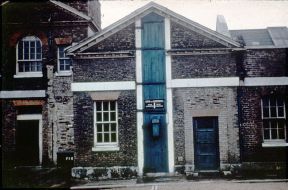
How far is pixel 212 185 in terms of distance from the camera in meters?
11.4

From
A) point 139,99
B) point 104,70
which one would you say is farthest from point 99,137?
point 104,70

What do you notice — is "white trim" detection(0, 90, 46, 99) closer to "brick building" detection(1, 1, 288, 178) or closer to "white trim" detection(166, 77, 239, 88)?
"brick building" detection(1, 1, 288, 178)

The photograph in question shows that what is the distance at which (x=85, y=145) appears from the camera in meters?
14.1

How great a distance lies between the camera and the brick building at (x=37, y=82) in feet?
55.4

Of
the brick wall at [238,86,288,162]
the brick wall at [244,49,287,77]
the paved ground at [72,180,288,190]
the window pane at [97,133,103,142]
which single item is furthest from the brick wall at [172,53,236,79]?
the paved ground at [72,180,288,190]

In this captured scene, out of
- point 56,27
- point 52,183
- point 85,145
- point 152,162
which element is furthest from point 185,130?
point 56,27

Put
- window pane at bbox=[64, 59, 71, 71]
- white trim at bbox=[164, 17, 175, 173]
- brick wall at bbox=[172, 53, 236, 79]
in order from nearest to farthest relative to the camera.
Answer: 1. white trim at bbox=[164, 17, 175, 173]
2. brick wall at bbox=[172, 53, 236, 79]
3. window pane at bbox=[64, 59, 71, 71]

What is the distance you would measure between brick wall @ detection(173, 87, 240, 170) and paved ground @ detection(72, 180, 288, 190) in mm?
1835

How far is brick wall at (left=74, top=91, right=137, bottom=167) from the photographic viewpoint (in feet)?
45.8

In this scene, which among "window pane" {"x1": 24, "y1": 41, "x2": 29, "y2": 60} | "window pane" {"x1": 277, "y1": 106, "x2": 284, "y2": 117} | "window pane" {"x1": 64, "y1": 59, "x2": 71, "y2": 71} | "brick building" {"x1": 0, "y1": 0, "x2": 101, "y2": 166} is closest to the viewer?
"window pane" {"x1": 277, "y1": 106, "x2": 284, "y2": 117}

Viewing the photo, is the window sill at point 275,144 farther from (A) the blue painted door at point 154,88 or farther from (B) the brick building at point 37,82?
(B) the brick building at point 37,82

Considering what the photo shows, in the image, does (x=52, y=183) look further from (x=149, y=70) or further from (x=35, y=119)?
(x=149, y=70)

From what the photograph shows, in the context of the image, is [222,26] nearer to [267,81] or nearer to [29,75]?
[267,81]

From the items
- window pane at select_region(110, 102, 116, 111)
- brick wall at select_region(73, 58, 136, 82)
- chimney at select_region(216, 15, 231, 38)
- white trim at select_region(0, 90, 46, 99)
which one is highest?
chimney at select_region(216, 15, 231, 38)
